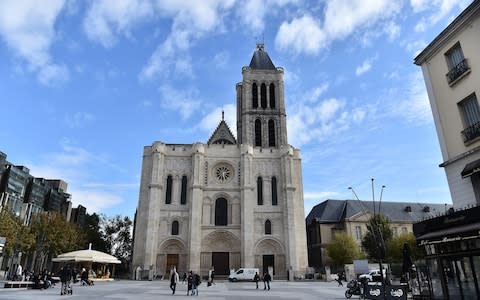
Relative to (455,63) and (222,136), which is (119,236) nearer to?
(222,136)

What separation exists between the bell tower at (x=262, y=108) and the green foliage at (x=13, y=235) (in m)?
25.2

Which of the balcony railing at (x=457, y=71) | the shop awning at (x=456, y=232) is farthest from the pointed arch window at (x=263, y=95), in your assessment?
the shop awning at (x=456, y=232)

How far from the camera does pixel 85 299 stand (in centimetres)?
1251

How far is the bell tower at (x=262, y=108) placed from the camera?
44.1m

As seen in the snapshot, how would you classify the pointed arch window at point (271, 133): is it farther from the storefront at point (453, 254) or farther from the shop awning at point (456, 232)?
the shop awning at point (456, 232)

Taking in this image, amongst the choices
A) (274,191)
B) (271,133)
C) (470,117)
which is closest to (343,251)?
(274,191)

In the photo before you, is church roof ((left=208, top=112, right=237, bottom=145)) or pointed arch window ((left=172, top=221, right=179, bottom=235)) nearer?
pointed arch window ((left=172, top=221, right=179, bottom=235))

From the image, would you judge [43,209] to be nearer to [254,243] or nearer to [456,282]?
[254,243]

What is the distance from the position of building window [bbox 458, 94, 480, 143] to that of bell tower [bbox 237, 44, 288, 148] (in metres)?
31.8

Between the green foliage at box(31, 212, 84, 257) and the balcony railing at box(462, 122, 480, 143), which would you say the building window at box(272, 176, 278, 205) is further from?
the balcony railing at box(462, 122, 480, 143)

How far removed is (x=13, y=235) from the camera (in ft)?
Answer: 88.6

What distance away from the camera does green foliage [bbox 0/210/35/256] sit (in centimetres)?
2593

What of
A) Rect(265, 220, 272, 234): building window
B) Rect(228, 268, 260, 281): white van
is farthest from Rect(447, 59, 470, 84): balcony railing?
Rect(265, 220, 272, 234): building window

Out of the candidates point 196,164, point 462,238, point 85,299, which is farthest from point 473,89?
point 196,164
